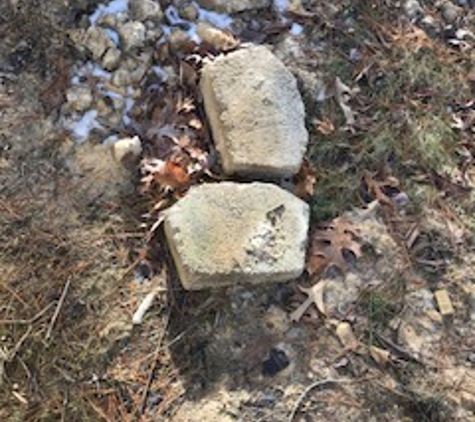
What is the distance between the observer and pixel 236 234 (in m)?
3.03

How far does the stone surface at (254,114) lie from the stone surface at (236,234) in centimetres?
13

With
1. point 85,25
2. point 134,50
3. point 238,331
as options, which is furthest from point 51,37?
point 238,331

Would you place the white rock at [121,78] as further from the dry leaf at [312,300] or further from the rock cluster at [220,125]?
the dry leaf at [312,300]

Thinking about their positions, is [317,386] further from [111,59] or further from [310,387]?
[111,59]

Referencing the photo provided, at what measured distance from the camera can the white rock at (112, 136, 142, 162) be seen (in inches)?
123

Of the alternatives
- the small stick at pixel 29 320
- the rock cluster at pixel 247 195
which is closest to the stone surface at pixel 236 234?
the rock cluster at pixel 247 195

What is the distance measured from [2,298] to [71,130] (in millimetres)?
802

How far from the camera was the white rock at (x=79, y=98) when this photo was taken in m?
3.20

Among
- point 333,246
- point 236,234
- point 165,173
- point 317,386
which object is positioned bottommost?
point 317,386

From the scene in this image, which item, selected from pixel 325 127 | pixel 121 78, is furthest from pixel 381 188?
pixel 121 78

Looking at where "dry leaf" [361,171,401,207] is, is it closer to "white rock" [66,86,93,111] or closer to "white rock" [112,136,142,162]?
"white rock" [112,136,142,162]

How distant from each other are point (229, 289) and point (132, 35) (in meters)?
1.25

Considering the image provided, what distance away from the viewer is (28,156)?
10.2ft

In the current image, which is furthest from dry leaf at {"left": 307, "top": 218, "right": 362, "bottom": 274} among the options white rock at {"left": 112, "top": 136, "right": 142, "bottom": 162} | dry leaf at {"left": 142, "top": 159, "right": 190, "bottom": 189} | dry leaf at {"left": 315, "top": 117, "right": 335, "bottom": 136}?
white rock at {"left": 112, "top": 136, "right": 142, "bottom": 162}
